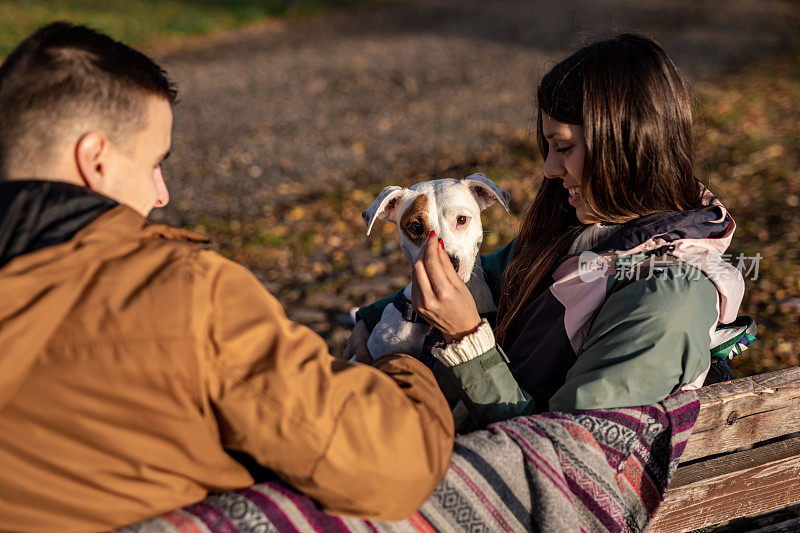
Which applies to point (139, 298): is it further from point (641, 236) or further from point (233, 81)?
point (233, 81)

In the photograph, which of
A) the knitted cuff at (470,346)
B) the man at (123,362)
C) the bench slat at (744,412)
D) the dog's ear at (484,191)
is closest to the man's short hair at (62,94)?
the man at (123,362)

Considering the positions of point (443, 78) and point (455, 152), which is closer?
point (455, 152)

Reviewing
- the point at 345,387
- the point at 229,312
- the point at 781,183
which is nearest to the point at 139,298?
the point at 229,312

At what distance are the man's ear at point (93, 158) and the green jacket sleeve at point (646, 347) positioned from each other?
1.50 metres

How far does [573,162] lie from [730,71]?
43.9 ft

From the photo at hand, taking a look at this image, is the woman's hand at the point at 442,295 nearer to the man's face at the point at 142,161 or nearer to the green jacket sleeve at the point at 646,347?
the green jacket sleeve at the point at 646,347

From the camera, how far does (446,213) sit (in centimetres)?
315

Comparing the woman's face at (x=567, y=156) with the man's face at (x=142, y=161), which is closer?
the man's face at (x=142, y=161)

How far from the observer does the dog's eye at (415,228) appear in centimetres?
317

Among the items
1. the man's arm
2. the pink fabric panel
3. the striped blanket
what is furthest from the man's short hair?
the pink fabric panel

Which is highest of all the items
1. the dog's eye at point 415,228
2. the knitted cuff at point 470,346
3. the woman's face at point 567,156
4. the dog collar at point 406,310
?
the woman's face at point 567,156

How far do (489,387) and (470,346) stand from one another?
0.15m

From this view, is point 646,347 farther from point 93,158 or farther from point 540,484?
point 93,158

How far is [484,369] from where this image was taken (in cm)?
213
